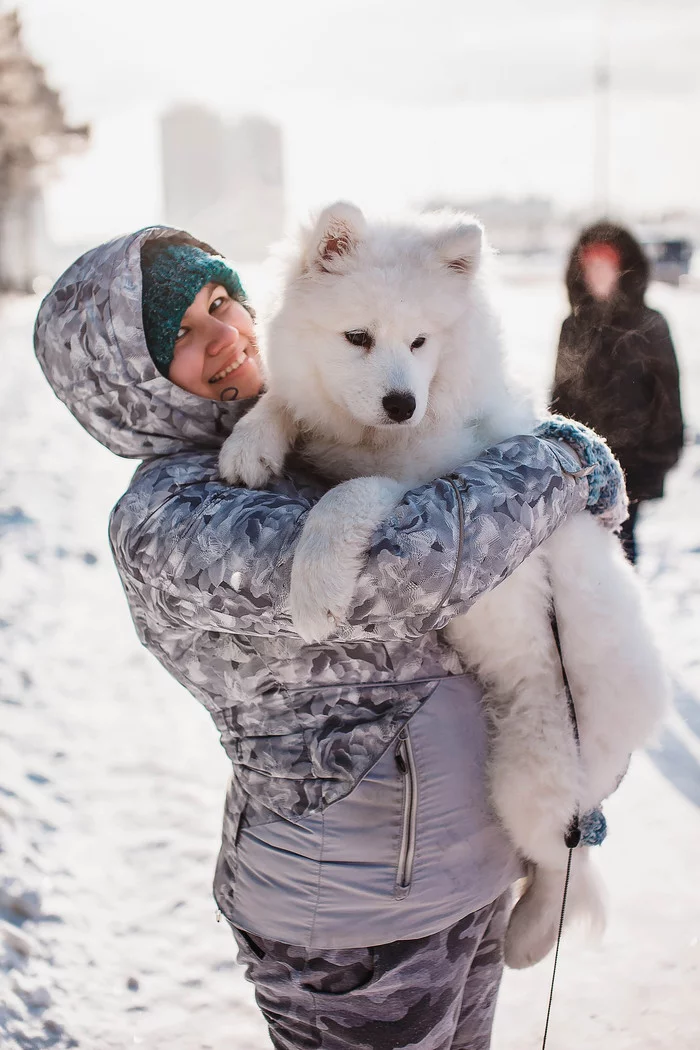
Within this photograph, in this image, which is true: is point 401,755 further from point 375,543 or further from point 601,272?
point 601,272

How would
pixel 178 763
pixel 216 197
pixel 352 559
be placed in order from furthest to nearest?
1. pixel 216 197
2. pixel 178 763
3. pixel 352 559

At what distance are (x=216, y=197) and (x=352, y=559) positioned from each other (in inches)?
2154

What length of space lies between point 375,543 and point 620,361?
7.92 feet

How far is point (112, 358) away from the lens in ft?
5.19

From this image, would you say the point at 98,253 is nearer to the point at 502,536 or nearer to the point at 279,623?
the point at 279,623

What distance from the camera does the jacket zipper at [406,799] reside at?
56.7 inches

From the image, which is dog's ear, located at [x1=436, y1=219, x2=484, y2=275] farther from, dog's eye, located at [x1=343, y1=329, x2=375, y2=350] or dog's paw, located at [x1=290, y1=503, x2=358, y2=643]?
dog's paw, located at [x1=290, y1=503, x2=358, y2=643]

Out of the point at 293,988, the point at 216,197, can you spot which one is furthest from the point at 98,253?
the point at 216,197

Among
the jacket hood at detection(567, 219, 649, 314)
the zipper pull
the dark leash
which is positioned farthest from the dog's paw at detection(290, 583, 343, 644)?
the jacket hood at detection(567, 219, 649, 314)

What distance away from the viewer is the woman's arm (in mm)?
1295

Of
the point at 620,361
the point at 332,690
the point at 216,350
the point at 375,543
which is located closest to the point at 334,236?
the point at 216,350

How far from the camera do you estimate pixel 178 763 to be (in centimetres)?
388

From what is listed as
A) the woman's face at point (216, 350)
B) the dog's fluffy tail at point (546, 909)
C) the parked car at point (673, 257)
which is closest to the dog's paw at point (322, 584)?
the woman's face at point (216, 350)

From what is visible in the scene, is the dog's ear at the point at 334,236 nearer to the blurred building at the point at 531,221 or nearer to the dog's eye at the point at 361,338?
the dog's eye at the point at 361,338
